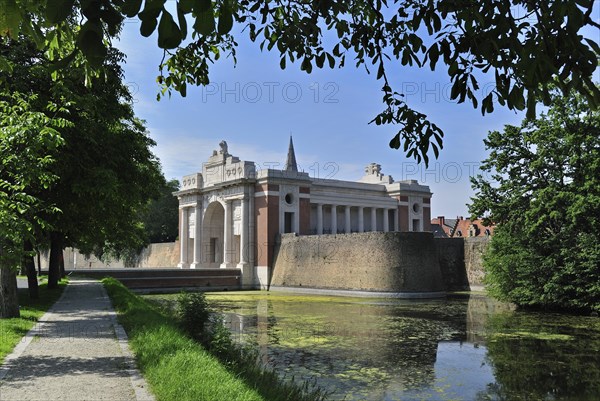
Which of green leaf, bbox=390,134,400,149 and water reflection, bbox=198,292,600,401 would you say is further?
water reflection, bbox=198,292,600,401

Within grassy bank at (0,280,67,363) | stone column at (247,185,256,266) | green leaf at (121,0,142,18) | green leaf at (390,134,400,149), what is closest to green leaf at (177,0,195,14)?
green leaf at (121,0,142,18)

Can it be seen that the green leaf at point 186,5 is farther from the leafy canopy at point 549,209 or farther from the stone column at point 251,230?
the stone column at point 251,230

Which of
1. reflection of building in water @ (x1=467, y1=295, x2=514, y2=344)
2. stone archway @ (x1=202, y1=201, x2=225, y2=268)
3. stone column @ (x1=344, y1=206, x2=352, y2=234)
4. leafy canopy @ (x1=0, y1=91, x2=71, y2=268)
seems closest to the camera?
leafy canopy @ (x1=0, y1=91, x2=71, y2=268)

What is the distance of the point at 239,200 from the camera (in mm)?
47500

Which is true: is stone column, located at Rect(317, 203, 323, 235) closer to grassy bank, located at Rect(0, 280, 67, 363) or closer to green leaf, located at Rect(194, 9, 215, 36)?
grassy bank, located at Rect(0, 280, 67, 363)

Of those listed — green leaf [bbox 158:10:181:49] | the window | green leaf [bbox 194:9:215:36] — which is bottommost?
green leaf [bbox 158:10:181:49]

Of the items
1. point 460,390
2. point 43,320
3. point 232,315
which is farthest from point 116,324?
point 232,315

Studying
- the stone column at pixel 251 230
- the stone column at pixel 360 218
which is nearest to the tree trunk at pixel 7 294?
the stone column at pixel 251 230

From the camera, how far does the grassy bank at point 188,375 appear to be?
6039 millimetres

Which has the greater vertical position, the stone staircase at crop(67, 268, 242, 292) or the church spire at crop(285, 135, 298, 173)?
the church spire at crop(285, 135, 298, 173)

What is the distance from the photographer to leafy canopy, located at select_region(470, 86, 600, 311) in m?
21.8

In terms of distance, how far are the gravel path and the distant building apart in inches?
2245

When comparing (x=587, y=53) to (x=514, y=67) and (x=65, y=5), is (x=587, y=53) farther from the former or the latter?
(x=65, y=5)

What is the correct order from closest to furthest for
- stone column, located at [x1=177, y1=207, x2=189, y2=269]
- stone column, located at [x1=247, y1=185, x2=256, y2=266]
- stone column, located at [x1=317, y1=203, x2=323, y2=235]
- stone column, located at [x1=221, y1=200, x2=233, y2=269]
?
stone column, located at [x1=247, y1=185, x2=256, y2=266], stone column, located at [x1=221, y1=200, x2=233, y2=269], stone column, located at [x1=317, y1=203, x2=323, y2=235], stone column, located at [x1=177, y1=207, x2=189, y2=269]
